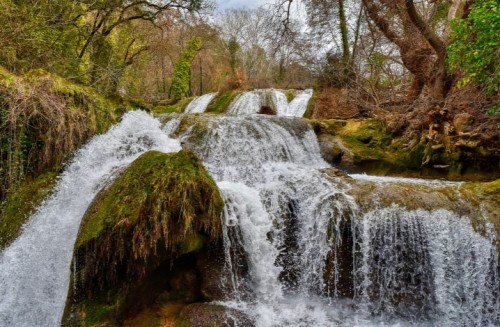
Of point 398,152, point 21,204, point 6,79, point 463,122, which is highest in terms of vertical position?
point 6,79

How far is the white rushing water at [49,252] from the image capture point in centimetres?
353

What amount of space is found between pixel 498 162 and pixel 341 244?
3983mm

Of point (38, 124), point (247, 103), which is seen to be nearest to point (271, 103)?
point (247, 103)

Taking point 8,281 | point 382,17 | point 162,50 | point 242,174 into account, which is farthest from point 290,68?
point 8,281

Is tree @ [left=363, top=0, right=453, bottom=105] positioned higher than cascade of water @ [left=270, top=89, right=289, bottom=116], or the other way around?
tree @ [left=363, top=0, right=453, bottom=105]

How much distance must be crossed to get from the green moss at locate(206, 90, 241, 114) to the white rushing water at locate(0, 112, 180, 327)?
848 cm

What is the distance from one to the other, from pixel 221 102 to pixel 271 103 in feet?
7.09

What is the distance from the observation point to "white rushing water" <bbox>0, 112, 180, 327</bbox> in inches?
139

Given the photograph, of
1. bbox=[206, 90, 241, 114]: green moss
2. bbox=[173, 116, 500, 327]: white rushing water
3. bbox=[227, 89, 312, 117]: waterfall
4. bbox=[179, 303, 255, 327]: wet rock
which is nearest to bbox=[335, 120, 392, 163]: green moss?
bbox=[173, 116, 500, 327]: white rushing water

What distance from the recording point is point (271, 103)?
41.5ft

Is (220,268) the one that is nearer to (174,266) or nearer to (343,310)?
(174,266)

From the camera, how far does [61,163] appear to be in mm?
4816

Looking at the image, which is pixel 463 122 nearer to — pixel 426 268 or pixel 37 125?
pixel 426 268

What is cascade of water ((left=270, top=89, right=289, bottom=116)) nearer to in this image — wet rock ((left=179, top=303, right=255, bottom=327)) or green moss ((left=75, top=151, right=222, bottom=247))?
green moss ((left=75, top=151, right=222, bottom=247))
